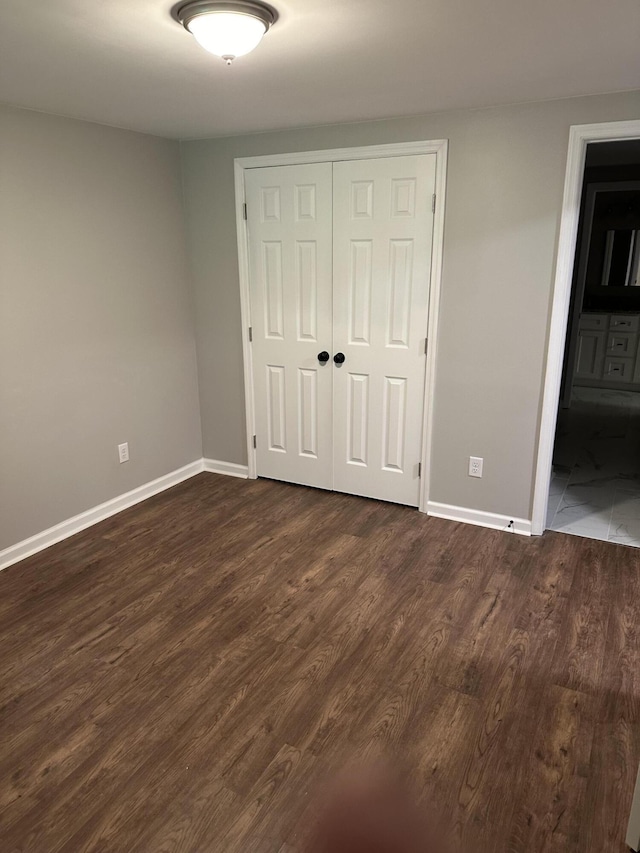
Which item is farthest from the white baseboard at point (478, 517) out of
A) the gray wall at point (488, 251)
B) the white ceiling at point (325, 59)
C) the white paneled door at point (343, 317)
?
the white ceiling at point (325, 59)

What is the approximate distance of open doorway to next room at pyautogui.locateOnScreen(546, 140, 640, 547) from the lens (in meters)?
3.75

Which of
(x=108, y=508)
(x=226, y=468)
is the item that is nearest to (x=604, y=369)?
(x=226, y=468)

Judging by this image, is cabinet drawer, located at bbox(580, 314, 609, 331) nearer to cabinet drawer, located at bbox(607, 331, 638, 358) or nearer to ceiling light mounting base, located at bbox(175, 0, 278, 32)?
cabinet drawer, located at bbox(607, 331, 638, 358)

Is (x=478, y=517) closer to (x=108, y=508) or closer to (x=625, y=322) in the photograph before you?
(x=108, y=508)

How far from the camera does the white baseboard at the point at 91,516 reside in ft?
10.3

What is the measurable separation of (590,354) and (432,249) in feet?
14.2

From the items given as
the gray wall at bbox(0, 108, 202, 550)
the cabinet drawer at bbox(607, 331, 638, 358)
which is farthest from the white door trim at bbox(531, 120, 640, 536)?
the cabinet drawer at bbox(607, 331, 638, 358)

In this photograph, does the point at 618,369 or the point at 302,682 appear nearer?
the point at 302,682

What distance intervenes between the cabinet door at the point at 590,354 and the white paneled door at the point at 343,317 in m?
4.12

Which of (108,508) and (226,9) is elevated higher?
(226,9)

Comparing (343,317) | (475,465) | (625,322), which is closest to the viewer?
(475,465)

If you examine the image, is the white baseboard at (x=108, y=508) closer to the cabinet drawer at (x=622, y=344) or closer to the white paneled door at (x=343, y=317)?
the white paneled door at (x=343, y=317)

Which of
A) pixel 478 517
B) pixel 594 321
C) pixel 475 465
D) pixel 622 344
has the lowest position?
pixel 478 517

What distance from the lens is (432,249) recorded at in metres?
3.24
